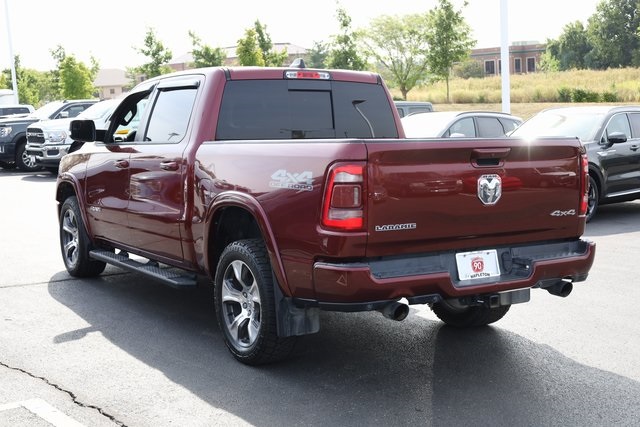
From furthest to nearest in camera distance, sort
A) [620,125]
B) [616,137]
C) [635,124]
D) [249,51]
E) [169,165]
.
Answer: [249,51]
[635,124]
[620,125]
[616,137]
[169,165]

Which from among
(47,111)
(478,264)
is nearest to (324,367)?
(478,264)

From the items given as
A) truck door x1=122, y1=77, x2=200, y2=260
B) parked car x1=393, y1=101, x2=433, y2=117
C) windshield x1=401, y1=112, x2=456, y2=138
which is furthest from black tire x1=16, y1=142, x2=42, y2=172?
truck door x1=122, y1=77, x2=200, y2=260

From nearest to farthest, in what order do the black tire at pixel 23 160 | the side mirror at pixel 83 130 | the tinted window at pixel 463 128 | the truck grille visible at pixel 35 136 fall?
the side mirror at pixel 83 130 < the tinted window at pixel 463 128 < the truck grille visible at pixel 35 136 < the black tire at pixel 23 160

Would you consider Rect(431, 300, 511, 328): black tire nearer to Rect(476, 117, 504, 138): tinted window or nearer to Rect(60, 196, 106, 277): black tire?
Rect(60, 196, 106, 277): black tire

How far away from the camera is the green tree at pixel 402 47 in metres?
62.1

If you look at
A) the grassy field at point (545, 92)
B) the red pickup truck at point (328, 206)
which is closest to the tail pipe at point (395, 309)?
the red pickup truck at point (328, 206)

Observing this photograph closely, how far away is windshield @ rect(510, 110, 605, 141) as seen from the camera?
12.4 m

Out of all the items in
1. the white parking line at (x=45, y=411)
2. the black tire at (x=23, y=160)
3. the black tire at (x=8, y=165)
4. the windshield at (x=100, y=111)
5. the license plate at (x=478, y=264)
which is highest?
the windshield at (x=100, y=111)

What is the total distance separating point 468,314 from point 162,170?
8.23 feet

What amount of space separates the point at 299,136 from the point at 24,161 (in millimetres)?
18327

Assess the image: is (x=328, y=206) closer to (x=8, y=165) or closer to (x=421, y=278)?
(x=421, y=278)

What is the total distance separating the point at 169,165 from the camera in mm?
6070

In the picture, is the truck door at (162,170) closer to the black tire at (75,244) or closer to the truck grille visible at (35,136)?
the black tire at (75,244)

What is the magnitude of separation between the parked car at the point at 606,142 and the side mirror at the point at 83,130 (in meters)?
7.31
